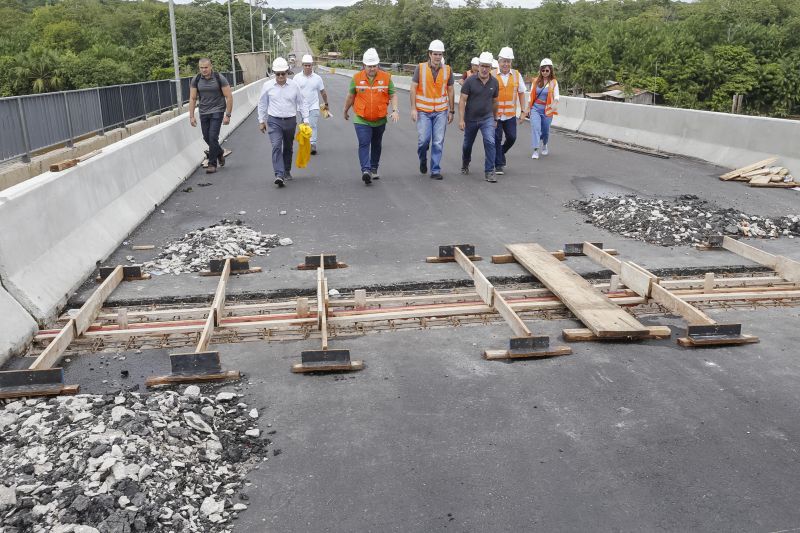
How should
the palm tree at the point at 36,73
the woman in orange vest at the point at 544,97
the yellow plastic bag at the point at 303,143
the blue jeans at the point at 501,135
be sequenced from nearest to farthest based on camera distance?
the yellow plastic bag at the point at 303,143
the blue jeans at the point at 501,135
the woman in orange vest at the point at 544,97
the palm tree at the point at 36,73

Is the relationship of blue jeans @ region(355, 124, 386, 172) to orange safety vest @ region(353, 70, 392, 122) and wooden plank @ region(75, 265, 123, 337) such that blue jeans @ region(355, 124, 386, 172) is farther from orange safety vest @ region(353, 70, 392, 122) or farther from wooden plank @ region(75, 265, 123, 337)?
wooden plank @ region(75, 265, 123, 337)

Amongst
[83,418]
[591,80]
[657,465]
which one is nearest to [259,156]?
[83,418]

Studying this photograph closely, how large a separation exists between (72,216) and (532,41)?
1789 inches

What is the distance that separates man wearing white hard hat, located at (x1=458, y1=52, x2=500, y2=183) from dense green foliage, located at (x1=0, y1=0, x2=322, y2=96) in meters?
53.5

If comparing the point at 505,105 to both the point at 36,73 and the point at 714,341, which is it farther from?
the point at 36,73

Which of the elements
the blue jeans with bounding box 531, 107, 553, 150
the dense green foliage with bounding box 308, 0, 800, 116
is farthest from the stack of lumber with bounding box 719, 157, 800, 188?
the dense green foliage with bounding box 308, 0, 800, 116

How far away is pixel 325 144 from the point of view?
17.9 metres

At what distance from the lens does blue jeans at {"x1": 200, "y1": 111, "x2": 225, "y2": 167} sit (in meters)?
13.0

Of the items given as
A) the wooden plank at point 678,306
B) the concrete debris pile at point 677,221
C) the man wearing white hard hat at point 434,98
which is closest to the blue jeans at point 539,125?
the man wearing white hard hat at point 434,98

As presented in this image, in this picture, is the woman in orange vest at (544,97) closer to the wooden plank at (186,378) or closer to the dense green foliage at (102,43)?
the wooden plank at (186,378)

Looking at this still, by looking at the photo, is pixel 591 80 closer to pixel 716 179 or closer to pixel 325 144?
pixel 325 144

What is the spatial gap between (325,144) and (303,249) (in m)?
10.0

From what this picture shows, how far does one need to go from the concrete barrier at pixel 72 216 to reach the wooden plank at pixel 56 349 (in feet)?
1.17

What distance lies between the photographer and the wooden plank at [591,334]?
224 inches
